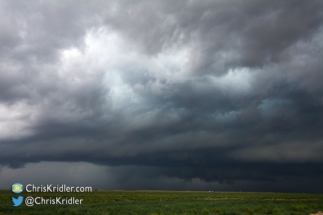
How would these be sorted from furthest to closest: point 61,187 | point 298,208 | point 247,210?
point 298,208 < point 247,210 < point 61,187

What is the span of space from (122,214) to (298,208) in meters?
27.7

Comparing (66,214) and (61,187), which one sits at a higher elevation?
(61,187)

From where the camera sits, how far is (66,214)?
35.8m

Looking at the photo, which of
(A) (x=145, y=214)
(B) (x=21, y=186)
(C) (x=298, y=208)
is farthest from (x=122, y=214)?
(C) (x=298, y=208)

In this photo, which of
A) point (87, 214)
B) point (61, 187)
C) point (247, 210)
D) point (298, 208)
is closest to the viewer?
point (87, 214)

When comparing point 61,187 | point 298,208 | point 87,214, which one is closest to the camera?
point 87,214

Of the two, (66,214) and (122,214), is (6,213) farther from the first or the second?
(122,214)

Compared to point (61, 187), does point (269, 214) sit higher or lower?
lower

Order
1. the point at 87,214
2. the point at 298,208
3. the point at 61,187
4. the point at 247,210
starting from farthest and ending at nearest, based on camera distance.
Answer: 1. the point at 298,208
2. the point at 247,210
3. the point at 61,187
4. the point at 87,214

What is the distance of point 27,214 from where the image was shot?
35.5 meters

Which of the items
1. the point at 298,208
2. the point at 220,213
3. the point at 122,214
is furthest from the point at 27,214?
the point at 298,208

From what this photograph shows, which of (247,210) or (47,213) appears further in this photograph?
(247,210)

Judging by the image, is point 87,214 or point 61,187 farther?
point 61,187

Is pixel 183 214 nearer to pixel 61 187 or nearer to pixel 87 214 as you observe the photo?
pixel 87 214
